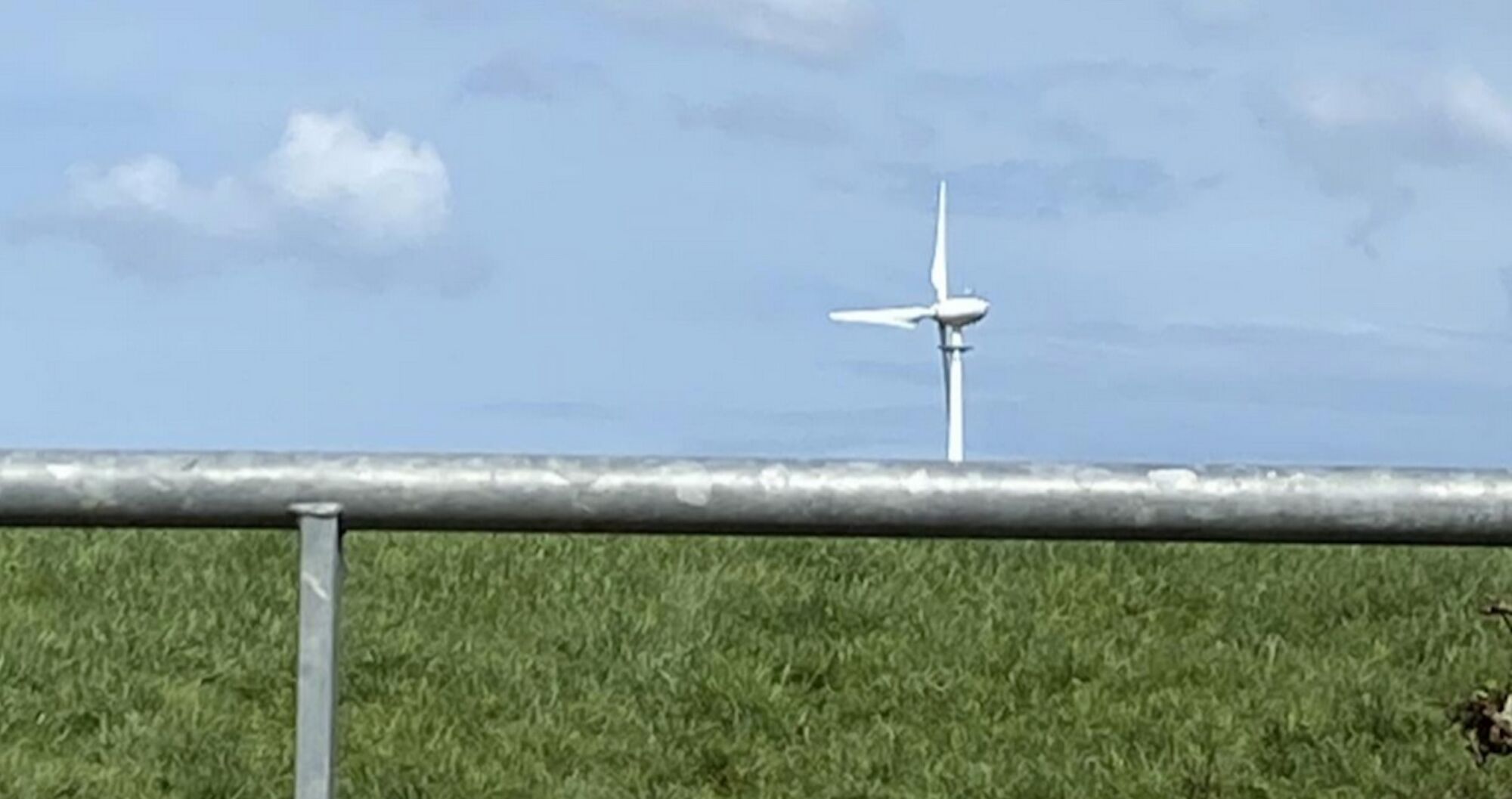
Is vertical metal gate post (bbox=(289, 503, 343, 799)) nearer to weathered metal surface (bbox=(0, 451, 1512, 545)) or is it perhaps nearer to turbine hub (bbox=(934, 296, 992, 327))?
weathered metal surface (bbox=(0, 451, 1512, 545))

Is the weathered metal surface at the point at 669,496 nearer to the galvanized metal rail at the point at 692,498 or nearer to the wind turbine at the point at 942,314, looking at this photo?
the galvanized metal rail at the point at 692,498

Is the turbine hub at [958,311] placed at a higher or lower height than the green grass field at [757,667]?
higher

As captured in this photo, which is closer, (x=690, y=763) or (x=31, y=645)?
(x=690, y=763)

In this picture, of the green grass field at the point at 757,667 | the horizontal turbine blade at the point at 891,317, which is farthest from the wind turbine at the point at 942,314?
the green grass field at the point at 757,667

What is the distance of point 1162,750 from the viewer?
19.6 ft

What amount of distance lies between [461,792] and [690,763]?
0.54 m

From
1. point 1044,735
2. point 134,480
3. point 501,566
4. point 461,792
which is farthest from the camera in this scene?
point 501,566

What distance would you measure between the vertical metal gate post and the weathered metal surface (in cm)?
6

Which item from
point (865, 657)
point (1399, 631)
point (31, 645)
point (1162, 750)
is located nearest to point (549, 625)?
point (865, 657)

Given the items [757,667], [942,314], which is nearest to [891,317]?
[942,314]

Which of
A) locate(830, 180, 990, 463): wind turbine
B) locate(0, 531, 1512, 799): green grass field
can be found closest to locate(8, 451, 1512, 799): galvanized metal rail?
locate(0, 531, 1512, 799): green grass field

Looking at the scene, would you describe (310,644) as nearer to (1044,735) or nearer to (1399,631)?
(1044,735)

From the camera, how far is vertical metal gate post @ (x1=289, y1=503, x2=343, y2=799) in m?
3.05

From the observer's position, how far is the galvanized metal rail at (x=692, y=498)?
117 inches
